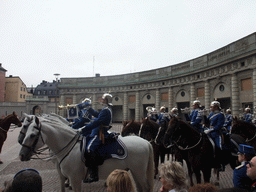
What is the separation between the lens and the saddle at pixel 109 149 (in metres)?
5.19

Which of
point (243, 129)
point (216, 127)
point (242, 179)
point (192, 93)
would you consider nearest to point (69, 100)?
point (192, 93)

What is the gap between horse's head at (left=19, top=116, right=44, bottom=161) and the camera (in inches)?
191

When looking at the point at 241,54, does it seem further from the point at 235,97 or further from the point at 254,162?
the point at 254,162

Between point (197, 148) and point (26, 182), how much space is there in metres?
5.86

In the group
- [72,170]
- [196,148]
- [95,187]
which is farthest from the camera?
[95,187]

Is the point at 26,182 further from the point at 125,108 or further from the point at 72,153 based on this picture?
the point at 125,108

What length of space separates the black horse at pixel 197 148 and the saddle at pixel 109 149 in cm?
216

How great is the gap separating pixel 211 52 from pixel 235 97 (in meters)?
7.05

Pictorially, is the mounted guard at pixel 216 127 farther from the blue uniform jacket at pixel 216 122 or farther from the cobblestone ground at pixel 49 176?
the cobblestone ground at pixel 49 176

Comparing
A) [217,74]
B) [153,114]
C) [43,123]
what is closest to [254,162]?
[43,123]

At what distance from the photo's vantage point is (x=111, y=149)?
17.5ft

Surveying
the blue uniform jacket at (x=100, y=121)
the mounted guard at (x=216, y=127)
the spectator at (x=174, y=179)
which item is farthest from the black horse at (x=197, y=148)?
the spectator at (x=174, y=179)

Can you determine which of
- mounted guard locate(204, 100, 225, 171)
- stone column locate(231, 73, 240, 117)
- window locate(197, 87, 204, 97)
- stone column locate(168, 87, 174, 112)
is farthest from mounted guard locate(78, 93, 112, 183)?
stone column locate(168, 87, 174, 112)

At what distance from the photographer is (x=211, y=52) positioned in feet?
81.2
